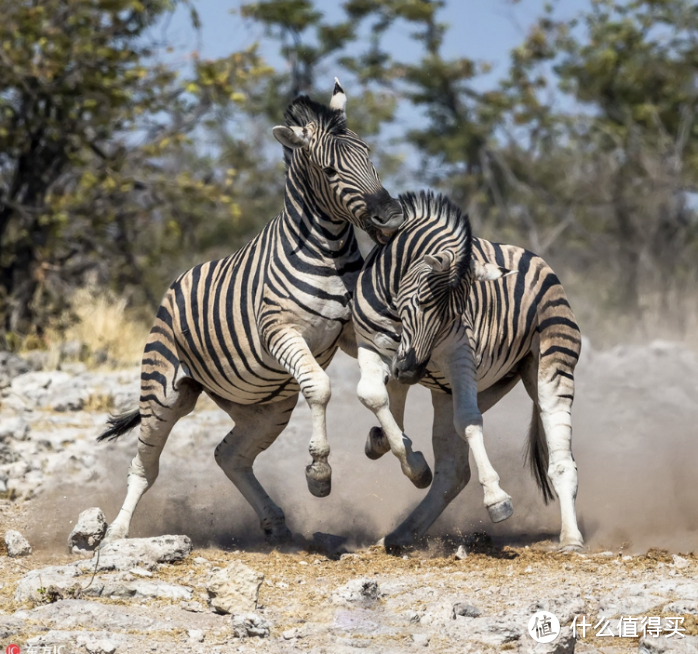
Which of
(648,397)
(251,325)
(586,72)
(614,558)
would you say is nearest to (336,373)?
(648,397)

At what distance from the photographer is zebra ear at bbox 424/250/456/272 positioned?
501cm

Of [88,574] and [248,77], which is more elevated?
[248,77]

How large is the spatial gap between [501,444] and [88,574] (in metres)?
3.68

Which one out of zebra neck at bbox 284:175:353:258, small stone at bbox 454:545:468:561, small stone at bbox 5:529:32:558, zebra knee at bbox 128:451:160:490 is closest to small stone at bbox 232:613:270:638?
small stone at bbox 454:545:468:561

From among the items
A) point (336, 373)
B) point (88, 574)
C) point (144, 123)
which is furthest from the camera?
point (144, 123)

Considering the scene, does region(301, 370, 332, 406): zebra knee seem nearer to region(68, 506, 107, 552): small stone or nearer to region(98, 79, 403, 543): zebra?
region(98, 79, 403, 543): zebra

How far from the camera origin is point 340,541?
20.9 feet

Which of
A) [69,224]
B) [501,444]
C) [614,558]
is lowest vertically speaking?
[614,558]

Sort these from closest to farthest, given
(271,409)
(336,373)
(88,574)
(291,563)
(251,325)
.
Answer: (88,574) → (291,563) → (251,325) → (271,409) → (336,373)

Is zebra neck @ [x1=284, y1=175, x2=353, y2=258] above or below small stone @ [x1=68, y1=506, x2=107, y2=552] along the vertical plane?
above

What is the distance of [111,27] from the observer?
41.8ft

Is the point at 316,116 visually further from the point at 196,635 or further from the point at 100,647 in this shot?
the point at 100,647

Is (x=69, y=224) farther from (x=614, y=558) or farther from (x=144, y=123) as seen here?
(x=614, y=558)

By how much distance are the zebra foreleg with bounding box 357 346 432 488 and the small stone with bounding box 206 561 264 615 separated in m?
1.29
